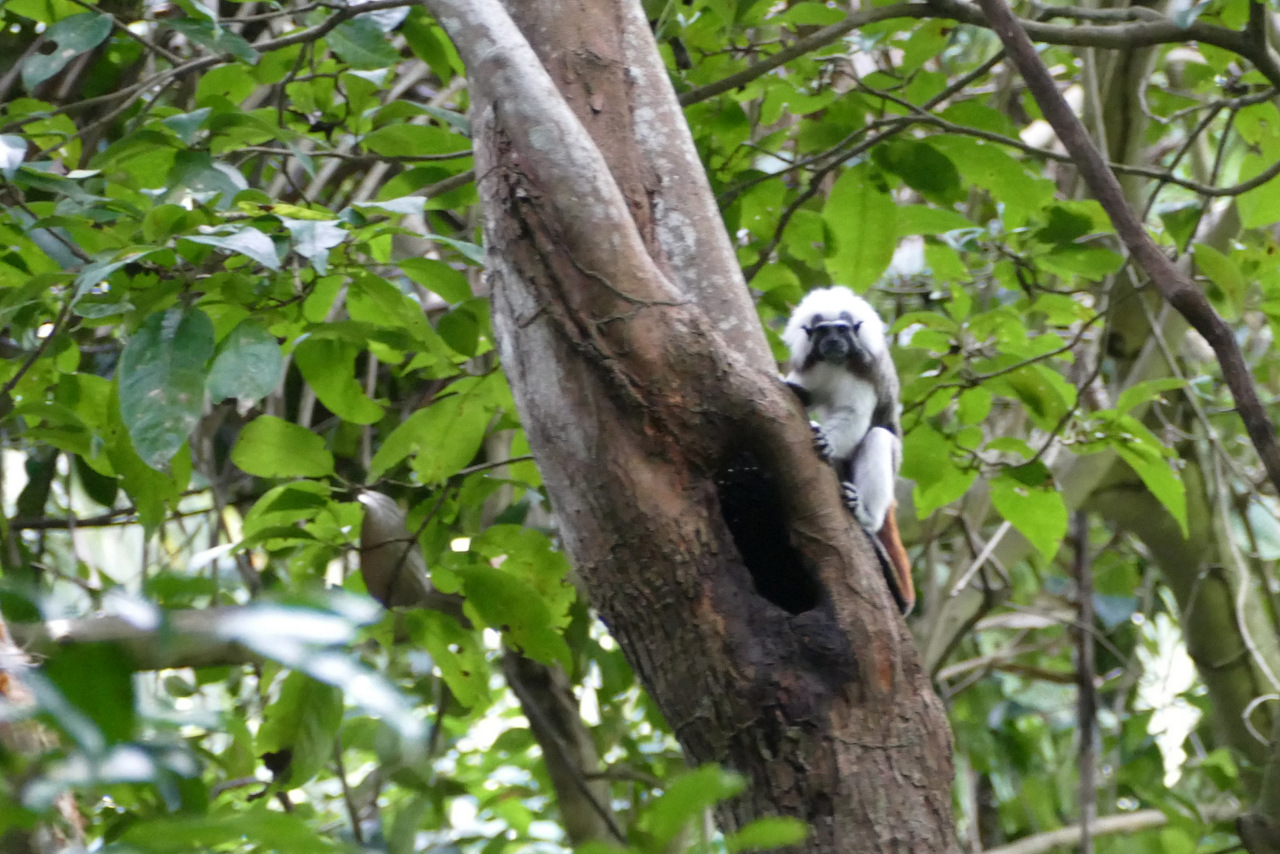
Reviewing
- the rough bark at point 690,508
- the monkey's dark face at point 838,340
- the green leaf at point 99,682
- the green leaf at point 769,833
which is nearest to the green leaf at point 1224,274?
the monkey's dark face at point 838,340

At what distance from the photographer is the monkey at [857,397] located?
2.97 metres

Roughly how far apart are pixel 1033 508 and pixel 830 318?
0.81 metres

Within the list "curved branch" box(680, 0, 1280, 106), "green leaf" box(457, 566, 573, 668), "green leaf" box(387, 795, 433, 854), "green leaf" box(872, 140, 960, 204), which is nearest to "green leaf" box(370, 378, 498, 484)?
"green leaf" box(457, 566, 573, 668)

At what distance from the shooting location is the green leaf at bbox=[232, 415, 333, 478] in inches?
88.6

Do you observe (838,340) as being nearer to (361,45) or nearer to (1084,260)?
(1084,260)

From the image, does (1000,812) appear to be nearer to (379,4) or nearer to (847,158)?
Answer: (847,158)

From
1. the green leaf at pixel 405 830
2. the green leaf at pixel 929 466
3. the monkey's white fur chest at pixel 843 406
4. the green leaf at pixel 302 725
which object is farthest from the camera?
the monkey's white fur chest at pixel 843 406

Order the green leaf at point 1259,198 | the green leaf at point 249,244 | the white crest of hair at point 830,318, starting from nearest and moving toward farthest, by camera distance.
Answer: the green leaf at point 249,244
the green leaf at point 1259,198
the white crest of hair at point 830,318

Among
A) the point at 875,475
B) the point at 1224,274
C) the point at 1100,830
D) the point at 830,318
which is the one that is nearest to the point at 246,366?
the point at 875,475

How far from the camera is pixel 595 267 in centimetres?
166

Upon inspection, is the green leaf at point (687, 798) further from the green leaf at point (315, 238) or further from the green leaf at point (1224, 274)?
the green leaf at point (1224, 274)

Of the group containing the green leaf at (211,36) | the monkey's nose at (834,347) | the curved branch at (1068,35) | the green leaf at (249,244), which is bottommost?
the green leaf at (249,244)

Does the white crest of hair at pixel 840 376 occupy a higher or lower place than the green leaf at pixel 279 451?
higher

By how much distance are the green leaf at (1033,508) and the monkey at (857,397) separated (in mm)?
A: 364
